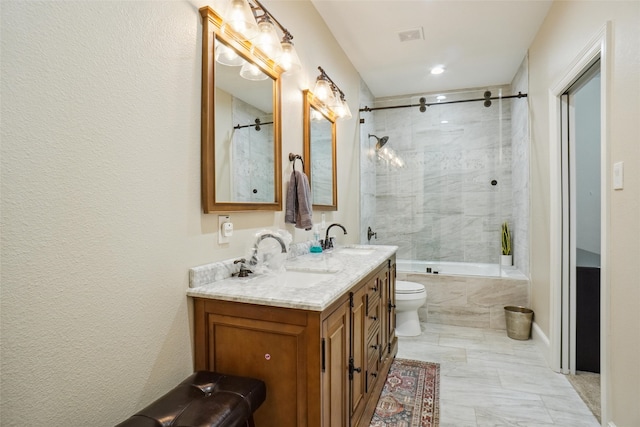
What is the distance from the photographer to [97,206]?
954 millimetres

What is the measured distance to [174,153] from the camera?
1.23 metres

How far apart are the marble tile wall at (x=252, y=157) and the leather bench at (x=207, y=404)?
786 millimetres

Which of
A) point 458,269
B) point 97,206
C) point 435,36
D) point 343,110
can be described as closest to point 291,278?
point 97,206

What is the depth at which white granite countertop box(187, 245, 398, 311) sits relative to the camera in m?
1.15

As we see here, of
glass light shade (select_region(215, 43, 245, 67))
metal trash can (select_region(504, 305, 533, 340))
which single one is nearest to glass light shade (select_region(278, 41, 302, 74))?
glass light shade (select_region(215, 43, 245, 67))

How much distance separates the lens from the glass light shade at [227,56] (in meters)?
1.47

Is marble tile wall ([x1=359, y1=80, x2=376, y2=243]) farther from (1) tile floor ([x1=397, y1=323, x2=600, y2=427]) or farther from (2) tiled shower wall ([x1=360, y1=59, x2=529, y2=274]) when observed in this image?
(1) tile floor ([x1=397, y1=323, x2=600, y2=427])

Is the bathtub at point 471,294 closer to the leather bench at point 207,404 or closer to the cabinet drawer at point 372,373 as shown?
the cabinet drawer at point 372,373

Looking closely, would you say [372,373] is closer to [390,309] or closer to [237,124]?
[390,309]

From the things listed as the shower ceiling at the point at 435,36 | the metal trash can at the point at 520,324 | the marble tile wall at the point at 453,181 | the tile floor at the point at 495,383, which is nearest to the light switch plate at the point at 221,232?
the tile floor at the point at 495,383

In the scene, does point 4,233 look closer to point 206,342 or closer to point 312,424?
point 206,342

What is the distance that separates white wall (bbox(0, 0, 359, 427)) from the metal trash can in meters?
2.82

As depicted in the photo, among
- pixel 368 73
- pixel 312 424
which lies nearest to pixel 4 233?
pixel 312 424

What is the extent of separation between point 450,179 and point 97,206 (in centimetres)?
384
